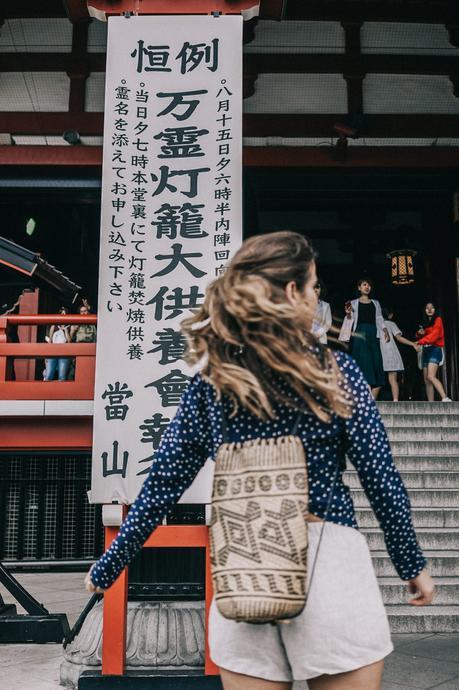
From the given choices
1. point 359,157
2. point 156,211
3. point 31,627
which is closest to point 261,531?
point 156,211

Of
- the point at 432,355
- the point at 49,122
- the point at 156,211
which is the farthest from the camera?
the point at 49,122

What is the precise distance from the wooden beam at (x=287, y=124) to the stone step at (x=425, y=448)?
5185 mm

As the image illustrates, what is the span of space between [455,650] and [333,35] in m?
8.98

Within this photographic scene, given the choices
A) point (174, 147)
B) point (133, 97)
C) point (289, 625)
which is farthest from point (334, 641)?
point (133, 97)

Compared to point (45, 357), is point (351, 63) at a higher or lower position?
higher

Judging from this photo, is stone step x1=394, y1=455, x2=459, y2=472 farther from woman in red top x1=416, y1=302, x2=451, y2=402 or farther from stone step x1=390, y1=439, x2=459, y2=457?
woman in red top x1=416, y1=302, x2=451, y2=402

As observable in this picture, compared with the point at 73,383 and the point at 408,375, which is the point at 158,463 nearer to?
the point at 73,383

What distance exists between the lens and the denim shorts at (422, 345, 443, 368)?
977 cm

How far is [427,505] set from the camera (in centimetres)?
646

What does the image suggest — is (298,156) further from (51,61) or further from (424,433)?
(424,433)

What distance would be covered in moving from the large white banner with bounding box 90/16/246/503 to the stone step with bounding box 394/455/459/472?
3964 millimetres

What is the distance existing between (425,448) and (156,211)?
15.4ft

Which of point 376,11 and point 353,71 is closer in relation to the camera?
point 376,11

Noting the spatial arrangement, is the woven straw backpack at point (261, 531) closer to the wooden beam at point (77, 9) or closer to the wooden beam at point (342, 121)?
the wooden beam at point (77, 9)
